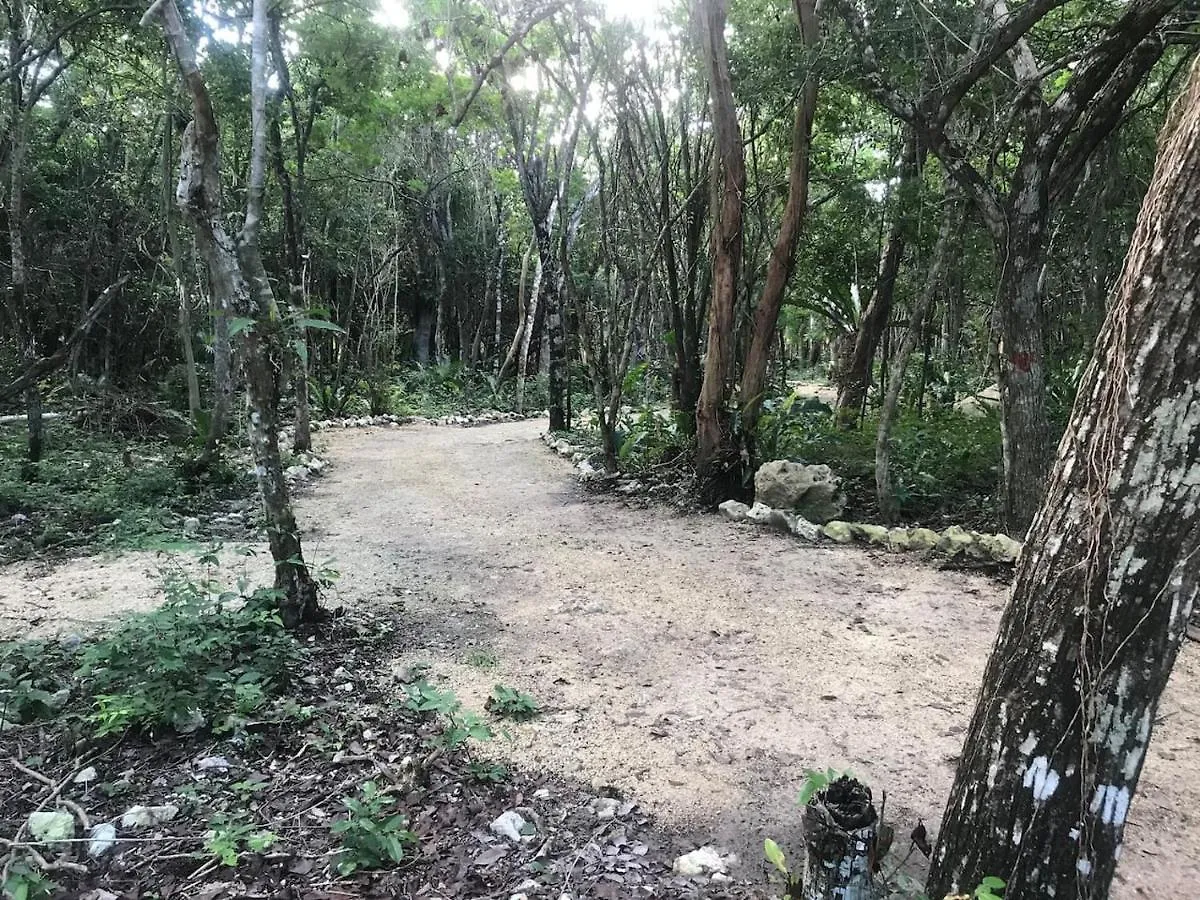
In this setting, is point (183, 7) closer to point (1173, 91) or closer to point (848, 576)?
point (848, 576)

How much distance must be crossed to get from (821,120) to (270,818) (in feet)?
30.5

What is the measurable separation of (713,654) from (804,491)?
115 inches

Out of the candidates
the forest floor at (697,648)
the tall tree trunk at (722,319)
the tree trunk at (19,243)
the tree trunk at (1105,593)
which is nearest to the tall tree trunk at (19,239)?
the tree trunk at (19,243)

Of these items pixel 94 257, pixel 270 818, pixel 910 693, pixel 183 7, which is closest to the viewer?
pixel 270 818

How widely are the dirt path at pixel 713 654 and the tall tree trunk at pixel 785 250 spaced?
5.03 feet

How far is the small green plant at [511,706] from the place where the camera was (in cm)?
348

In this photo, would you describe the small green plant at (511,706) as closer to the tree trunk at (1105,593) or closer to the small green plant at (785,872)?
the small green plant at (785,872)

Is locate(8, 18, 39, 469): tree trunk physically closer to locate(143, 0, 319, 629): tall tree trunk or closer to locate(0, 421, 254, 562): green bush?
locate(0, 421, 254, 562): green bush

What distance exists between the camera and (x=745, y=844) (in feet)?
8.60

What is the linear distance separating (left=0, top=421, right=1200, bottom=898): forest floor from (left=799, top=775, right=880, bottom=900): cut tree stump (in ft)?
1.92

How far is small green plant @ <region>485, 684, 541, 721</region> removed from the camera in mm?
3480

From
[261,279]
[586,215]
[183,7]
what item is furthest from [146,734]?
[586,215]

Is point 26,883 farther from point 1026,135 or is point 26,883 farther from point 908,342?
Answer: point 1026,135

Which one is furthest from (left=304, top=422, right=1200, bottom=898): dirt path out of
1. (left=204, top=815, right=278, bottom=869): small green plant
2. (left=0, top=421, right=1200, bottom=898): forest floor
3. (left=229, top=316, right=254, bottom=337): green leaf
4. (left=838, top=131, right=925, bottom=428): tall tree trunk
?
(left=838, top=131, right=925, bottom=428): tall tree trunk
